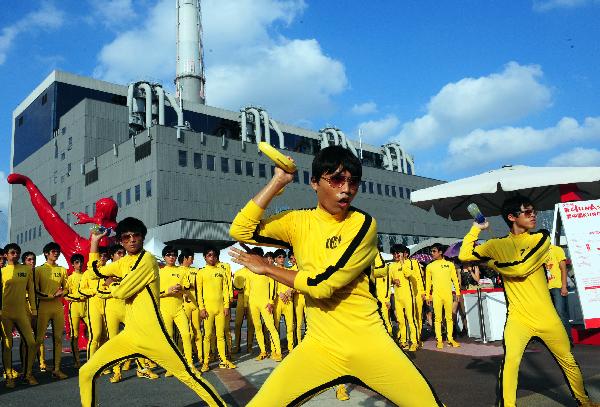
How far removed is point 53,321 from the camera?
8.52 metres

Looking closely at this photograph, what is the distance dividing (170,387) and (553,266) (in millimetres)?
7333

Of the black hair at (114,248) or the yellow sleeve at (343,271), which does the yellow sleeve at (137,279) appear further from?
the black hair at (114,248)

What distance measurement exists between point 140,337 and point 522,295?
3.46 meters

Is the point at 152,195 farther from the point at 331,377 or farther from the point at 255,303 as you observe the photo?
the point at 331,377

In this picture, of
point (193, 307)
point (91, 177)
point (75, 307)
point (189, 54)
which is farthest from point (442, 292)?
point (189, 54)

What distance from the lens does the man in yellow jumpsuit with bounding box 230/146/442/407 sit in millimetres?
2637

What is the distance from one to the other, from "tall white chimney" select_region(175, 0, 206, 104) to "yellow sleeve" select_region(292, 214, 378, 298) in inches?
2129

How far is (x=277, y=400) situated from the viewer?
2.62 meters

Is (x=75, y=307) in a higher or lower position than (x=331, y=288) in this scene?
lower

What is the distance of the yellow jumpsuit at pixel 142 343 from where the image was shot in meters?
4.29

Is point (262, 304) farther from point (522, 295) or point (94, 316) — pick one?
point (522, 295)

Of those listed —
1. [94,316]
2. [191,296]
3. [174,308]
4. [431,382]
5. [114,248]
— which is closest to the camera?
[431,382]

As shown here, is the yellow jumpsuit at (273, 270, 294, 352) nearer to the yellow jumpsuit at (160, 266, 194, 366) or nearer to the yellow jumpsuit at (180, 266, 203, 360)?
the yellow jumpsuit at (180, 266, 203, 360)

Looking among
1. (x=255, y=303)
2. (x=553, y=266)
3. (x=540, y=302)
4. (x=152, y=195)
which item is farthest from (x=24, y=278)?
(x=152, y=195)
